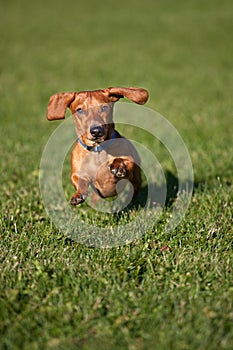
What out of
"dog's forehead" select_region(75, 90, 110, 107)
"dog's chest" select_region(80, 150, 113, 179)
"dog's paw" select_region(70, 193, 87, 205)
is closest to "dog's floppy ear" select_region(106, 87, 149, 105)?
"dog's forehead" select_region(75, 90, 110, 107)

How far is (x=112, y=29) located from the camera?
22.4 m

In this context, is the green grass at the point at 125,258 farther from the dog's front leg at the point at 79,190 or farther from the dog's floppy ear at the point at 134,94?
the dog's floppy ear at the point at 134,94

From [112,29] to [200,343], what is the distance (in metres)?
21.2

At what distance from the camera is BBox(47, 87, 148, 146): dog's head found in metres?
4.18

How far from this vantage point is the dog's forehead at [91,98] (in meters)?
4.24

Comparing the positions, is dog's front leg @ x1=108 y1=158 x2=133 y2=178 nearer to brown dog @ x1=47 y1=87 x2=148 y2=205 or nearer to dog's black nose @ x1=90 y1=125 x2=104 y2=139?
brown dog @ x1=47 y1=87 x2=148 y2=205

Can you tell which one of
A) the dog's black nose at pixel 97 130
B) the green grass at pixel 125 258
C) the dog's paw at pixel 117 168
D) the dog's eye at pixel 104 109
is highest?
the dog's eye at pixel 104 109

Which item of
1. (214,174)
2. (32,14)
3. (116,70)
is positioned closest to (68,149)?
(214,174)

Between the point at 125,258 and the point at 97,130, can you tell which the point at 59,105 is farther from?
the point at 125,258

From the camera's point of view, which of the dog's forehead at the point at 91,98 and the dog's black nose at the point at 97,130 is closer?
the dog's black nose at the point at 97,130

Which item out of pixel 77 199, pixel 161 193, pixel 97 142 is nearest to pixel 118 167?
pixel 97 142

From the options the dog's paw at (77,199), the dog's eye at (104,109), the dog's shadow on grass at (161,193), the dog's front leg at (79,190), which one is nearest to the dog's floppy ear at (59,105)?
the dog's eye at (104,109)

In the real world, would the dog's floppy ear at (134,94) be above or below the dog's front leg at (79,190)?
above

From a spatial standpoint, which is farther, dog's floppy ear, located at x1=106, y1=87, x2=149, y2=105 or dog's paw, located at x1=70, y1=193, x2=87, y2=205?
dog's floppy ear, located at x1=106, y1=87, x2=149, y2=105
